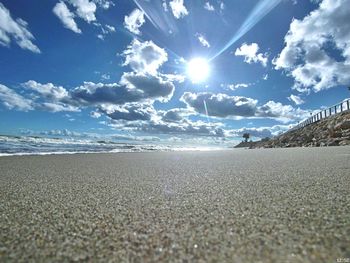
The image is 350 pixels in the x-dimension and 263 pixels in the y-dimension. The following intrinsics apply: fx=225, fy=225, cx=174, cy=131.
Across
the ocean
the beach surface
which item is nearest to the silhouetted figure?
the ocean

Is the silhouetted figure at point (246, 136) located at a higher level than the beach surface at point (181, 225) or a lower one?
higher

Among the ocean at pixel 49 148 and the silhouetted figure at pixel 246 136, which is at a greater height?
the silhouetted figure at pixel 246 136

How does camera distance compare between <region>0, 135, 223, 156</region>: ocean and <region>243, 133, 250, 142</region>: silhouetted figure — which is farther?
<region>243, 133, 250, 142</region>: silhouetted figure

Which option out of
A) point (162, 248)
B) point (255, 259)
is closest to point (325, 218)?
point (255, 259)

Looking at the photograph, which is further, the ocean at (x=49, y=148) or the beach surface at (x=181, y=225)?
the ocean at (x=49, y=148)

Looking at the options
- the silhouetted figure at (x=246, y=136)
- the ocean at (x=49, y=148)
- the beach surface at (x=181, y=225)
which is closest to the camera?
the beach surface at (x=181, y=225)

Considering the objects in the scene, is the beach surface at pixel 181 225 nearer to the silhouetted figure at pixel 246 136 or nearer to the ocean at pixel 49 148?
the ocean at pixel 49 148

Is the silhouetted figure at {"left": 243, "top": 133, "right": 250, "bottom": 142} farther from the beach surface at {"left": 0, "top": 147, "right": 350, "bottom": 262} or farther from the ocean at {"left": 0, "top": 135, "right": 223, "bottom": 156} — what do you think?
the beach surface at {"left": 0, "top": 147, "right": 350, "bottom": 262}

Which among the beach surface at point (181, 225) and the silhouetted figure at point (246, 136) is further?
the silhouetted figure at point (246, 136)

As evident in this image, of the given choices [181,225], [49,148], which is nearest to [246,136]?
[49,148]

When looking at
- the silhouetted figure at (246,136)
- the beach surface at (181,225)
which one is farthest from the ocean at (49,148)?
the silhouetted figure at (246,136)

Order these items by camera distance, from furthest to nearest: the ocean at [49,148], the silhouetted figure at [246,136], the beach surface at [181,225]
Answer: the silhouetted figure at [246,136], the ocean at [49,148], the beach surface at [181,225]

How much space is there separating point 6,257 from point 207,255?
837 millimetres

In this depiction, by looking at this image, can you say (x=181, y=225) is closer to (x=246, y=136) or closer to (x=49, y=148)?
(x=49, y=148)
